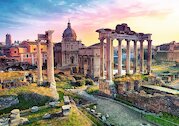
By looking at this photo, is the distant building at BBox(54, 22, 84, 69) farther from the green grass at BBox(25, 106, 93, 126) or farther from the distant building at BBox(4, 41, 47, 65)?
the green grass at BBox(25, 106, 93, 126)

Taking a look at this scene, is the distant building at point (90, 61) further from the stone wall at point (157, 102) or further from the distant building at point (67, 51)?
the stone wall at point (157, 102)

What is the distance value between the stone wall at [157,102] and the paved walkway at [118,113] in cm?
123

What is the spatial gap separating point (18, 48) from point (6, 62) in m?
7.82

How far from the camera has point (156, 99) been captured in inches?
673

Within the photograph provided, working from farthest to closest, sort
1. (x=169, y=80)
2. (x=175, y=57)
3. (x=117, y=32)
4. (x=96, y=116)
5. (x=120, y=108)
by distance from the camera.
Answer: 1. (x=175, y=57)
2. (x=169, y=80)
3. (x=117, y=32)
4. (x=120, y=108)
5. (x=96, y=116)

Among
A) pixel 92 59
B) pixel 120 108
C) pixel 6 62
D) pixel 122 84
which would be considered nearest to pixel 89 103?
pixel 120 108

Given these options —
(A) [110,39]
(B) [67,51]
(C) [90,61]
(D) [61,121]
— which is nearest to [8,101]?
(D) [61,121]

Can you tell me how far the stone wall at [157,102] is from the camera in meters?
16.1

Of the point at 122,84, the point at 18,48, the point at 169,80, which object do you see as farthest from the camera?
the point at 18,48

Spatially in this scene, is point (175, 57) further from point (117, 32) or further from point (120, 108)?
point (120, 108)

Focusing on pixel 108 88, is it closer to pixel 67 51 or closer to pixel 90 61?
pixel 90 61

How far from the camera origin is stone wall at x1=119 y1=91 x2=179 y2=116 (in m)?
16.1

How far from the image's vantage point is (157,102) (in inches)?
669

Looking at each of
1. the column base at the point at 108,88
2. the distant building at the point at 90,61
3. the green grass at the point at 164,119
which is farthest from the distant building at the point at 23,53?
the green grass at the point at 164,119
